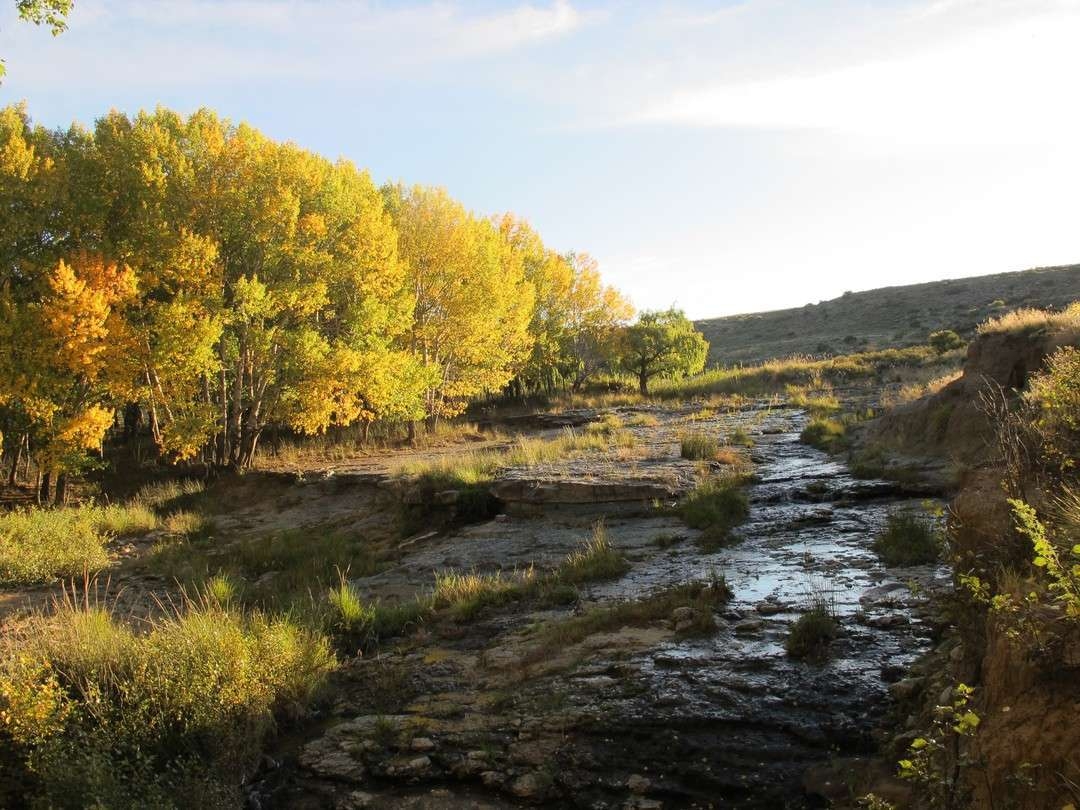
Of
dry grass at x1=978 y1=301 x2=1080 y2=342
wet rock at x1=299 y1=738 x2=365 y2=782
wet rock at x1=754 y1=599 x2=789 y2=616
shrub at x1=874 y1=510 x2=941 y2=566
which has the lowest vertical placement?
wet rock at x1=299 y1=738 x2=365 y2=782

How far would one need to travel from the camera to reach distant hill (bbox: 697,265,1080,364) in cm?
4659

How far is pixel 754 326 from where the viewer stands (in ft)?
244

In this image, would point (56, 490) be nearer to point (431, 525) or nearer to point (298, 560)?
point (298, 560)

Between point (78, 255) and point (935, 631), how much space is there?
20.1 m

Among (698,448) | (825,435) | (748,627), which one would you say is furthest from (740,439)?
(748,627)

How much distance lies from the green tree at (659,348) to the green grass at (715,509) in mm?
26067

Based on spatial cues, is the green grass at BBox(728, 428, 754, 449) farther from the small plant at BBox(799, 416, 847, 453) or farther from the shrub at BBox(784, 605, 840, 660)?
the shrub at BBox(784, 605, 840, 660)

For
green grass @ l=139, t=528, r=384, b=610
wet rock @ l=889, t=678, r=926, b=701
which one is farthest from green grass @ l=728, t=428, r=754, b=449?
wet rock @ l=889, t=678, r=926, b=701

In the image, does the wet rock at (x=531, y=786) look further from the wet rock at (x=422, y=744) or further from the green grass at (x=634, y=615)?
the green grass at (x=634, y=615)

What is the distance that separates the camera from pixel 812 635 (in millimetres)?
6395

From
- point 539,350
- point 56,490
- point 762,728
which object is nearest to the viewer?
point 762,728

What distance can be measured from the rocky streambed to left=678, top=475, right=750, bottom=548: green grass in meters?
0.49

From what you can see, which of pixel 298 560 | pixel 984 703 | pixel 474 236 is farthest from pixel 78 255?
pixel 984 703

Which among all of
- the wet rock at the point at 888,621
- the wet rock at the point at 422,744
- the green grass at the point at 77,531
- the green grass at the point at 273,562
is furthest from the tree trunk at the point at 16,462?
the wet rock at the point at 888,621
